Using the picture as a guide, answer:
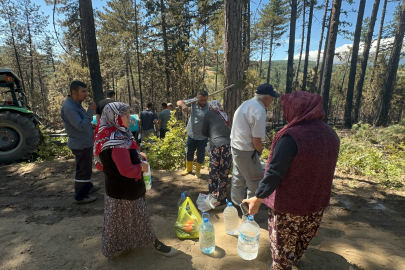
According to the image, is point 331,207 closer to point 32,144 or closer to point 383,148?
point 383,148

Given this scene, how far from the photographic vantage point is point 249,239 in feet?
7.60

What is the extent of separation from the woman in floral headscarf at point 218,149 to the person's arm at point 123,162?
63.7 inches

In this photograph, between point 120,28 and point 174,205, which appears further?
point 120,28

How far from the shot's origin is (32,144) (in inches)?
235

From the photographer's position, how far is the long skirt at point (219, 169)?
11.1 ft

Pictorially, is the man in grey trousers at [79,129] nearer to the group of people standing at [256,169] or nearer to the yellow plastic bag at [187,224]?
the group of people standing at [256,169]

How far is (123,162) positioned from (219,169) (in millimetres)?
1807

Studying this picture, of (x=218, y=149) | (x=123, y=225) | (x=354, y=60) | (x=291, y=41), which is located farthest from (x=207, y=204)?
(x=354, y=60)

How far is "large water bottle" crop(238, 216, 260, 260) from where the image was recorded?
7.68ft

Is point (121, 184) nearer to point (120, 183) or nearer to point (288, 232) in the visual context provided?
point (120, 183)

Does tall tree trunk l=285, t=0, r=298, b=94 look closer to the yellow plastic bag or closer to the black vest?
the yellow plastic bag

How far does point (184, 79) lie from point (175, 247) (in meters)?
7.99

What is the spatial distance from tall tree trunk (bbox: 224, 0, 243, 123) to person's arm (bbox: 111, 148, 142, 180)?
3397 mm

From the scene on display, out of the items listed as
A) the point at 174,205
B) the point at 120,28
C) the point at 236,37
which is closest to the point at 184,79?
the point at 236,37
